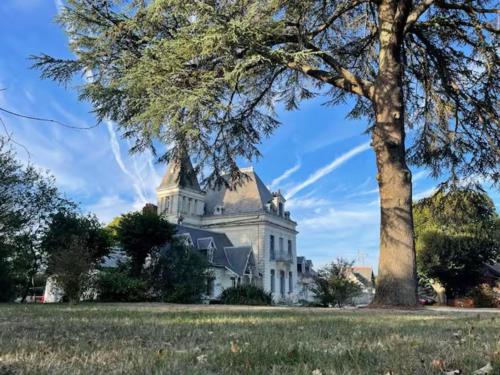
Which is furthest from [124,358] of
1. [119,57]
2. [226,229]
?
[226,229]

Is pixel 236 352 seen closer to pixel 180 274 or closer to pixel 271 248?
pixel 180 274

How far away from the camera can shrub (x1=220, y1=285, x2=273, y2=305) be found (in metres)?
19.5

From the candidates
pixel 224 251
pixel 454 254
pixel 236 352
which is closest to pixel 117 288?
pixel 236 352

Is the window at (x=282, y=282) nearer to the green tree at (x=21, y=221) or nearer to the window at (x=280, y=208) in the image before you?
the window at (x=280, y=208)

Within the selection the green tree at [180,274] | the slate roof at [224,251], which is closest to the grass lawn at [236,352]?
the green tree at [180,274]

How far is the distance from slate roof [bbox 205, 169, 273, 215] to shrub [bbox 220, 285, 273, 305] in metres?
27.0

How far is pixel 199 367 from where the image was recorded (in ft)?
6.87

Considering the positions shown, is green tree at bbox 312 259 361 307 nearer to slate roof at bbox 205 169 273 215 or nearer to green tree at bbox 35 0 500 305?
green tree at bbox 35 0 500 305

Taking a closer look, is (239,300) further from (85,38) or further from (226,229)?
(226,229)

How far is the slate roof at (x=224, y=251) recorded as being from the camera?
40.2 metres

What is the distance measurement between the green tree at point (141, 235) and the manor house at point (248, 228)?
18152mm

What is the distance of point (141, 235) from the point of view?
76.6ft

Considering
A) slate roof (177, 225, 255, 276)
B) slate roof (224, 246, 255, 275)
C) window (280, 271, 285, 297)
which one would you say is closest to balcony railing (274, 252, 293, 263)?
window (280, 271, 285, 297)

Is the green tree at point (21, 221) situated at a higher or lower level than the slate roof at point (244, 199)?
lower
